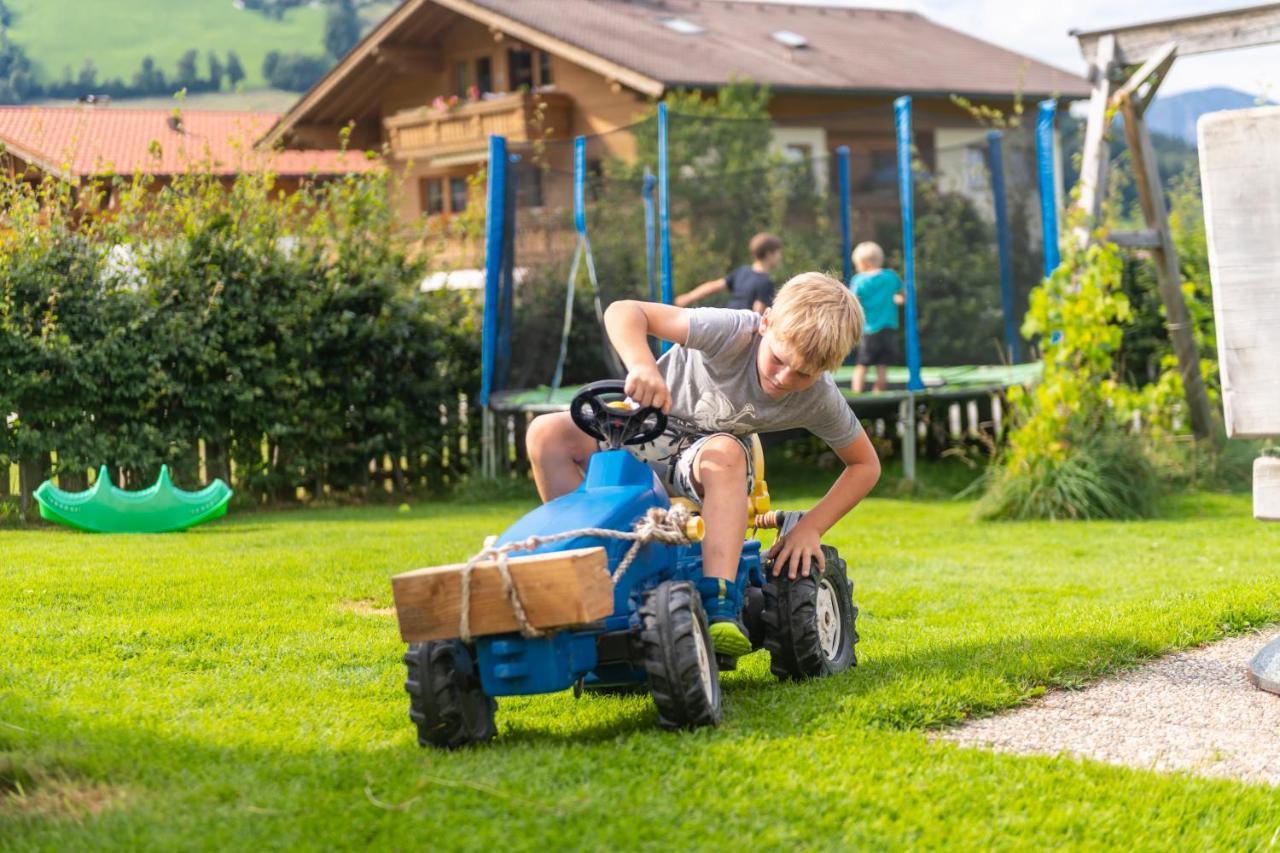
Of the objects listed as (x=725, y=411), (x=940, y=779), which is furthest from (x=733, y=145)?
(x=940, y=779)

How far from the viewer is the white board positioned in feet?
14.0

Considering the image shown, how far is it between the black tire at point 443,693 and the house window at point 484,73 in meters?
24.6

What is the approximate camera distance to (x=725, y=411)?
433 cm

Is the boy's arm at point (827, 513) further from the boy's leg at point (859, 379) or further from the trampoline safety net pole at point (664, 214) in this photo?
the trampoline safety net pole at point (664, 214)

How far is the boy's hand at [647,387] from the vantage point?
12.3ft

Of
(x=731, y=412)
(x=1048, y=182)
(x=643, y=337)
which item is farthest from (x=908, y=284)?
(x=643, y=337)

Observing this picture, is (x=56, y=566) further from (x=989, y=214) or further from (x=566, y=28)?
(x=566, y=28)

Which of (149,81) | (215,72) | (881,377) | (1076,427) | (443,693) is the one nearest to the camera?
(443,693)

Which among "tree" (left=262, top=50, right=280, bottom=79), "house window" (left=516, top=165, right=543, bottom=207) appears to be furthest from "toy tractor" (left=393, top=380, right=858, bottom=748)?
"tree" (left=262, top=50, right=280, bottom=79)

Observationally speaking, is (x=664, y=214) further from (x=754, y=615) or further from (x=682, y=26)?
(x=682, y=26)

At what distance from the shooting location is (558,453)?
14.1 feet

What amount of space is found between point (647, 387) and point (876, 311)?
27.5 ft

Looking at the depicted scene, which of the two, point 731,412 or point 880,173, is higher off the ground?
point 880,173

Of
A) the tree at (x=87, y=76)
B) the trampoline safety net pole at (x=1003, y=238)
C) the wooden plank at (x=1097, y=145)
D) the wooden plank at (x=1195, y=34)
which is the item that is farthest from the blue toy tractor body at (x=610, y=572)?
the tree at (x=87, y=76)
